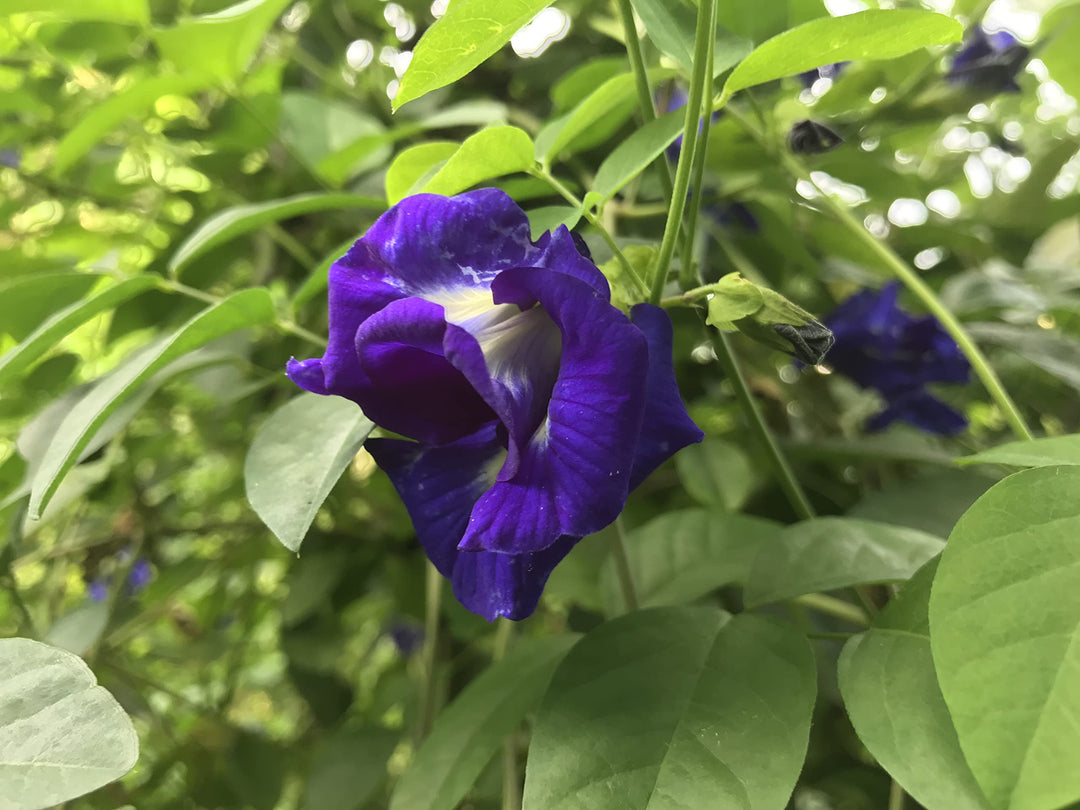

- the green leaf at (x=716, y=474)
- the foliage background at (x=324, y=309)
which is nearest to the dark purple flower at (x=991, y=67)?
the foliage background at (x=324, y=309)

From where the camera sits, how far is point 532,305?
31cm

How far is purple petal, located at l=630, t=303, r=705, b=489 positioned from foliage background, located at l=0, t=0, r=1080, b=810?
0.32 ft

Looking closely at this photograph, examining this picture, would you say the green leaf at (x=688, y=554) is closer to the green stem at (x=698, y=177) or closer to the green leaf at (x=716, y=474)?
the green leaf at (x=716, y=474)

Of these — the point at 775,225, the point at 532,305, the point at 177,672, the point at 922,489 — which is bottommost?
the point at 177,672

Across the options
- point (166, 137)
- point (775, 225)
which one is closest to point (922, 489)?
point (775, 225)

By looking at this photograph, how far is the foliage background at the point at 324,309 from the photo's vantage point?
1.78 ft

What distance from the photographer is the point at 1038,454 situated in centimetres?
32

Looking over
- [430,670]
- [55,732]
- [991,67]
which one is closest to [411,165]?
[55,732]

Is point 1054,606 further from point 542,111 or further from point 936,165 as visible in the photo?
point 936,165

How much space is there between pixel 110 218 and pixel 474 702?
81 cm

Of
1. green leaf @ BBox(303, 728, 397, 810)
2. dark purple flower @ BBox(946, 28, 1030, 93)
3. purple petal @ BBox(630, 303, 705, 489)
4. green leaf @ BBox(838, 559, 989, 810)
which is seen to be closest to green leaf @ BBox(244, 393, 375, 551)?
purple petal @ BBox(630, 303, 705, 489)

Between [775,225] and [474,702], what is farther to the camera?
[775,225]

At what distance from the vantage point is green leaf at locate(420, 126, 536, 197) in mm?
329

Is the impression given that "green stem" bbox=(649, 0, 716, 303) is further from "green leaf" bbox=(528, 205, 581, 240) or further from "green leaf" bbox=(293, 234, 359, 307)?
"green leaf" bbox=(293, 234, 359, 307)
